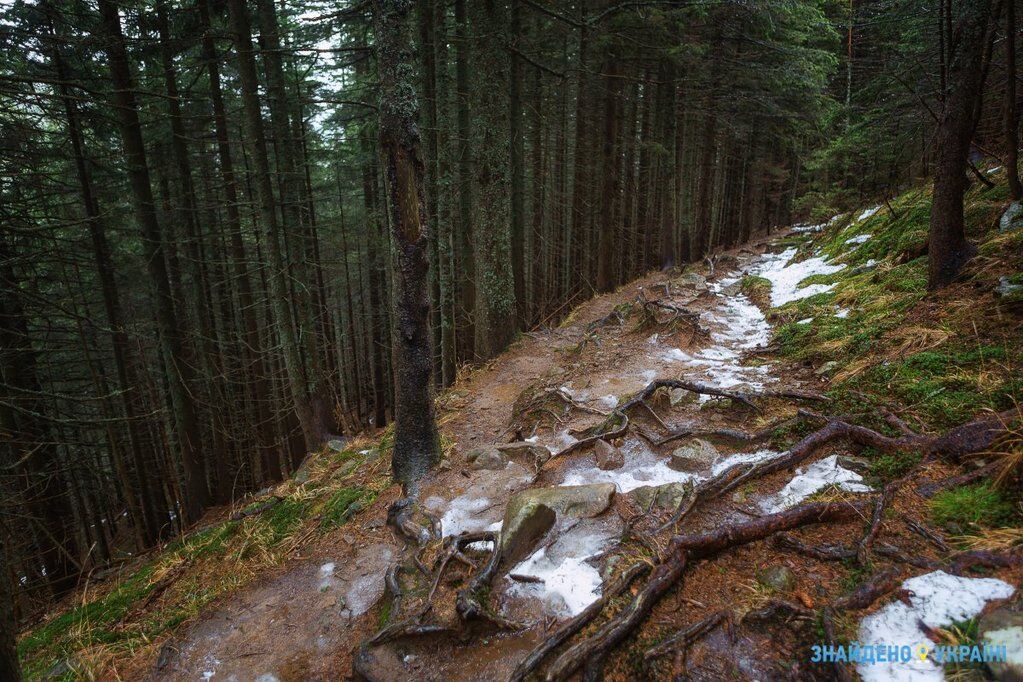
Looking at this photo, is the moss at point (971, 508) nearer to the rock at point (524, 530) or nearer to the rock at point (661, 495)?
the rock at point (661, 495)

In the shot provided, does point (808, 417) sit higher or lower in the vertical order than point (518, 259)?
lower

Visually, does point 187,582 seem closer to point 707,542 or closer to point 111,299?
point 707,542

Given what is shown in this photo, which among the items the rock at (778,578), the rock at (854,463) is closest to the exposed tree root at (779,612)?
the rock at (778,578)

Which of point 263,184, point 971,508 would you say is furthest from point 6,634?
point 263,184

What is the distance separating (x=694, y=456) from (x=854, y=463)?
1.25 meters

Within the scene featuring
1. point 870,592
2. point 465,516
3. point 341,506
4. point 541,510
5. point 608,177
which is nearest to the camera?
point 870,592

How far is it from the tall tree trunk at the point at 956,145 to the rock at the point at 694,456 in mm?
3756

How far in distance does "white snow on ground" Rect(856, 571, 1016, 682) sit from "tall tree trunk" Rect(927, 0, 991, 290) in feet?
15.7

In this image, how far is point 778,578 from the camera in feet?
8.43

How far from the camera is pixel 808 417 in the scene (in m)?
4.18

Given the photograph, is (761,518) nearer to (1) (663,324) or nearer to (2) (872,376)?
(2) (872,376)

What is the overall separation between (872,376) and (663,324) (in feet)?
13.7

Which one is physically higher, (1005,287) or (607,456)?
(1005,287)

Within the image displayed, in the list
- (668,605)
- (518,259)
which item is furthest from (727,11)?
(668,605)
